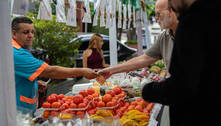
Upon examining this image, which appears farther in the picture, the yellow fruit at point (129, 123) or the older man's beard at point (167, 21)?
the older man's beard at point (167, 21)

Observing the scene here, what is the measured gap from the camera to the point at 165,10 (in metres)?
2.89

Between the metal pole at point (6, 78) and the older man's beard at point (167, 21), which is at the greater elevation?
the older man's beard at point (167, 21)

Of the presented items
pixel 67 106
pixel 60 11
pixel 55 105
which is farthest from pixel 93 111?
pixel 60 11

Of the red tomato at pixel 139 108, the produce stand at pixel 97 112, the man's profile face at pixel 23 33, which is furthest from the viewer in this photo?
the man's profile face at pixel 23 33

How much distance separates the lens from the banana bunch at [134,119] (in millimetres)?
2246

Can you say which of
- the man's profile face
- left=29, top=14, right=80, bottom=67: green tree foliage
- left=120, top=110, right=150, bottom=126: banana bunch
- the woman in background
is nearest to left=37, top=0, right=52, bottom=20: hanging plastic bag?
the man's profile face

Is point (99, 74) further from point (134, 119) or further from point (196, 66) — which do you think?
point (196, 66)

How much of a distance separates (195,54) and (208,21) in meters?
0.22

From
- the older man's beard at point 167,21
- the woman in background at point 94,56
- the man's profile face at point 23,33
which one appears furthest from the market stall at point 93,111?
the woman in background at point 94,56

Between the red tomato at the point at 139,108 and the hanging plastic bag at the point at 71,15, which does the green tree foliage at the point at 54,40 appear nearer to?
the hanging plastic bag at the point at 71,15

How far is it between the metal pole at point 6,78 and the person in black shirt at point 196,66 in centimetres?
100

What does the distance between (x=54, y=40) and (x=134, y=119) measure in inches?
283

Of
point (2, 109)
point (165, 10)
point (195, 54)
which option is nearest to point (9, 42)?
point (2, 109)

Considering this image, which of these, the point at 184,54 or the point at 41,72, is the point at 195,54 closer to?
the point at 184,54
